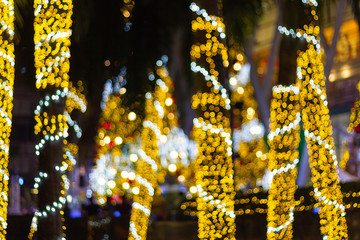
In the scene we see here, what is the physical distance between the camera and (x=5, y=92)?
29.8 ft

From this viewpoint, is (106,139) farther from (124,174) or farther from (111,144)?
(124,174)

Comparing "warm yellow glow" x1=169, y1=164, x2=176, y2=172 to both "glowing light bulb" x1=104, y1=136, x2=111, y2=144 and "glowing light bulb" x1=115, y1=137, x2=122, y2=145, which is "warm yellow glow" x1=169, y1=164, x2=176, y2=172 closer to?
"glowing light bulb" x1=115, y1=137, x2=122, y2=145

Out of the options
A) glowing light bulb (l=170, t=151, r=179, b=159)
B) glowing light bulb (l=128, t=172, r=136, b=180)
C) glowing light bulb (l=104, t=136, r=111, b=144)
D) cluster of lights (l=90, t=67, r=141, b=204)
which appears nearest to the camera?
cluster of lights (l=90, t=67, r=141, b=204)

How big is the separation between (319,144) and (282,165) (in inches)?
21.4

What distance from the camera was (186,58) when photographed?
20.6m

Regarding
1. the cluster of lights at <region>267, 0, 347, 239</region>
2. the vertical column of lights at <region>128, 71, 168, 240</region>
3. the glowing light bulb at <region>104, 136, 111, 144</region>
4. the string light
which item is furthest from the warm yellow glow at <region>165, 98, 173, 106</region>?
the cluster of lights at <region>267, 0, 347, 239</region>

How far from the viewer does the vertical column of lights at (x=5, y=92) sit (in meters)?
9.01

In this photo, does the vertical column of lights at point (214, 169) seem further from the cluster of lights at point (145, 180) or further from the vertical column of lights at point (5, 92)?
the cluster of lights at point (145, 180)

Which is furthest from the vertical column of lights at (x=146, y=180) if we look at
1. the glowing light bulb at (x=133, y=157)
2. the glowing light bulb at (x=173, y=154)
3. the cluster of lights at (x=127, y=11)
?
the glowing light bulb at (x=173, y=154)

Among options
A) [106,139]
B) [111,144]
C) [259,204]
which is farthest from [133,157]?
[259,204]

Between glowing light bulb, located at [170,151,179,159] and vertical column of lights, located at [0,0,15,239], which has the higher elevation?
glowing light bulb, located at [170,151,179,159]

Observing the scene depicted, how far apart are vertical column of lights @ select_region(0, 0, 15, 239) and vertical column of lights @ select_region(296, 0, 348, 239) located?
12.5ft

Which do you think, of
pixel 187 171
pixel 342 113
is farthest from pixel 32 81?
pixel 342 113

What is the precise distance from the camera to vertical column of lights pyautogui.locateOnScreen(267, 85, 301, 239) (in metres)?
8.83
